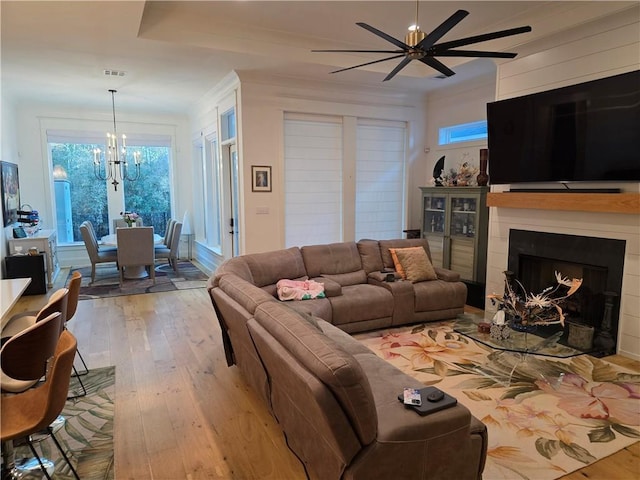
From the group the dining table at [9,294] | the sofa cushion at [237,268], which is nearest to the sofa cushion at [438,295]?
the sofa cushion at [237,268]

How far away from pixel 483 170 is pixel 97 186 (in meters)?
7.21

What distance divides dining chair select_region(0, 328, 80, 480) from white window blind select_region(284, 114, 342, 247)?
415 cm

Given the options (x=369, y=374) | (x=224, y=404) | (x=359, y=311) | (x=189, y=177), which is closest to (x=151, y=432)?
(x=224, y=404)

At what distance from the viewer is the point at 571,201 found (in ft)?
12.7

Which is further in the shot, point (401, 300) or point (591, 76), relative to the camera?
point (401, 300)

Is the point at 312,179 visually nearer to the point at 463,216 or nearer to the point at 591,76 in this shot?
the point at 463,216

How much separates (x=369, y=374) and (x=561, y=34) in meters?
3.78

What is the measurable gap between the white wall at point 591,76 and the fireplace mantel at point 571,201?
0.43 ft

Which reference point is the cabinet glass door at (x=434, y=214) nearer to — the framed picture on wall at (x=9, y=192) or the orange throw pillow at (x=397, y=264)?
the orange throw pillow at (x=397, y=264)

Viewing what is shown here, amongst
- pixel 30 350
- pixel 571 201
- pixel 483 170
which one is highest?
pixel 483 170

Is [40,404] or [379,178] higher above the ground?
[379,178]

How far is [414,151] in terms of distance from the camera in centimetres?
673

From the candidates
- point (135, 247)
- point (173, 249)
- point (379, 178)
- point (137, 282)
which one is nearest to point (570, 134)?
point (379, 178)

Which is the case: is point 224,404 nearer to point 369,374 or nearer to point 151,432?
point 151,432
